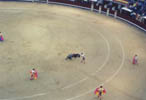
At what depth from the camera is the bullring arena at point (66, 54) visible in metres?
24.4

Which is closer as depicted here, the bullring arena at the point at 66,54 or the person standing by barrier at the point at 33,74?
the bullring arena at the point at 66,54

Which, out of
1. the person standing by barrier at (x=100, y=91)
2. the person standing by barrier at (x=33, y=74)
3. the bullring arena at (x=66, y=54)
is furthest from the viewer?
the person standing by barrier at (x=33, y=74)

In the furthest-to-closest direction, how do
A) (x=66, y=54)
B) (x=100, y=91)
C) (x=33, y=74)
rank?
(x=66, y=54) < (x=33, y=74) < (x=100, y=91)

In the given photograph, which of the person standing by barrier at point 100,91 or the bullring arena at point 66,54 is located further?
the bullring arena at point 66,54

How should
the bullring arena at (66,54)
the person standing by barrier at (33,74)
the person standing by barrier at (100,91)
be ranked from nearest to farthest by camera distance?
the person standing by barrier at (100,91), the bullring arena at (66,54), the person standing by barrier at (33,74)

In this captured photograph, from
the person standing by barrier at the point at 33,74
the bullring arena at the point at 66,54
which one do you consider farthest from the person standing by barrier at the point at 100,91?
the person standing by barrier at the point at 33,74

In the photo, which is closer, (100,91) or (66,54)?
(100,91)

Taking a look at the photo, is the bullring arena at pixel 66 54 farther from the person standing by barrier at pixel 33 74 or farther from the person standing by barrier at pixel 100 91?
the person standing by barrier at pixel 100 91

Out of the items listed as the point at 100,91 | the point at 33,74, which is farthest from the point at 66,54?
the point at 100,91

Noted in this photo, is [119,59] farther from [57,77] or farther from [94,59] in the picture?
[57,77]

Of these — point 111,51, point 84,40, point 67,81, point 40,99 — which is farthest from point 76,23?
point 40,99

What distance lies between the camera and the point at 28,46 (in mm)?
31094

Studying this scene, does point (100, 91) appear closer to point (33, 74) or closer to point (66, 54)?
point (33, 74)

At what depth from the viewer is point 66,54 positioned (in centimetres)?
2980
